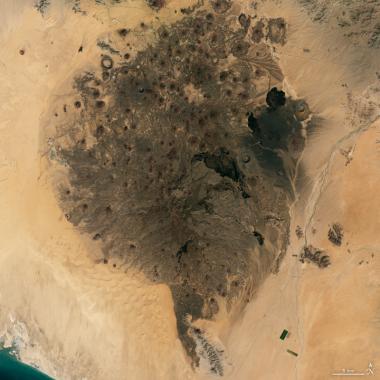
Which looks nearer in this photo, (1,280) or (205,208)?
(205,208)

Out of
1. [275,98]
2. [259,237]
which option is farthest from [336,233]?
[275,98]

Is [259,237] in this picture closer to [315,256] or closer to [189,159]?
[315,256]

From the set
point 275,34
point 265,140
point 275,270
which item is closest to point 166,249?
point 275,270

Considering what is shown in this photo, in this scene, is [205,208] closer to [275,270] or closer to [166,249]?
[166,249]

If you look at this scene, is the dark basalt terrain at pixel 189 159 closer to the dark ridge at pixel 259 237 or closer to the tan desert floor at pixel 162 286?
the dark ridge at pixel 259 237

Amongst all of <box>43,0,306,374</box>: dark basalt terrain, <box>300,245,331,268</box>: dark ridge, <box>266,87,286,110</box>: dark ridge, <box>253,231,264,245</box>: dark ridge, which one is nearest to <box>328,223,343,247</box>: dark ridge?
<box>300,245,331,268</box>: dark ridge

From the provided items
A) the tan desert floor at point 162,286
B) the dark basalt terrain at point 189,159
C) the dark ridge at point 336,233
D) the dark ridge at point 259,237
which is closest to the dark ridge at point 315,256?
the tan desert floor at point 162,286

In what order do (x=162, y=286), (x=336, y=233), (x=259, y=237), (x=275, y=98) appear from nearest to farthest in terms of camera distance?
1. (x=336, y=233)
2. (x=259, y=237)
3. (x=275, y=98)
4. (x=162, y=286)
